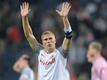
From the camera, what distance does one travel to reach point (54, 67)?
1255cm

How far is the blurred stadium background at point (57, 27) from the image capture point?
1952cm

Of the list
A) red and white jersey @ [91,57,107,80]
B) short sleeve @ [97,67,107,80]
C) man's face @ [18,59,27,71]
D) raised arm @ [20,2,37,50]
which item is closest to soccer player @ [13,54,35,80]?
man's face @ [18,59,27,71]

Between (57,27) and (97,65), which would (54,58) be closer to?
(97,65)

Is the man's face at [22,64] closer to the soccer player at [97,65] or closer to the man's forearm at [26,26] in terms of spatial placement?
the soccer player at [97,65]

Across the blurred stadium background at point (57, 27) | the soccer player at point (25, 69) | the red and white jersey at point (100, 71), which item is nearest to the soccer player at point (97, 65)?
the red and white jersey at point (100, 71)

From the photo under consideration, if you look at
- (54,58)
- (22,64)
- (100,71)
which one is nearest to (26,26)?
(54,58)

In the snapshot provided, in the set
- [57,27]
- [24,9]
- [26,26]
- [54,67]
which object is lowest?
[57,27]

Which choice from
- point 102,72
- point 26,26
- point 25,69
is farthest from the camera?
point 25,69

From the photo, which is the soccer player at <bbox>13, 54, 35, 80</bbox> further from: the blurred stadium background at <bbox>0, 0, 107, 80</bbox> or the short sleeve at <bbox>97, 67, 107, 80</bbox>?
the blurred stadium background at <bbox>0, 0, 107, 80</bbox>

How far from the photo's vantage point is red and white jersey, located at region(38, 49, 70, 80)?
12516mm

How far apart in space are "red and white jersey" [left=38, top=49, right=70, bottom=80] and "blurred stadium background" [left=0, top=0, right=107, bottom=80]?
20.4 feet

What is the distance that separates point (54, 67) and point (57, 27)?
8.96m

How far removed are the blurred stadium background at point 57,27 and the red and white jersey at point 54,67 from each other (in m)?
6.20

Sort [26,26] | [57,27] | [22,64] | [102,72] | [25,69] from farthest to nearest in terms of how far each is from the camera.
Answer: [57,27], [22,64], [25,69], [102,72], [26,26]
